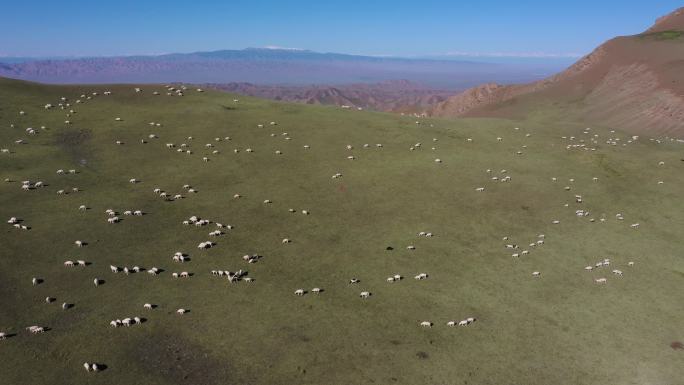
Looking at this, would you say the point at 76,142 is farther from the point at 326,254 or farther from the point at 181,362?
the point at 181,362

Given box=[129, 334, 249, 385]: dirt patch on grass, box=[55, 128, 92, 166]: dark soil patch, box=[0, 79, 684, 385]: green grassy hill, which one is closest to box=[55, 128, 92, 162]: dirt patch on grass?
box=[55, 128, 92, 166]: dark soil patch

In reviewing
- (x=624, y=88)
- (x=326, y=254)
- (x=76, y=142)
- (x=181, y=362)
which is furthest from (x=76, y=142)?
(x=624, y=88)

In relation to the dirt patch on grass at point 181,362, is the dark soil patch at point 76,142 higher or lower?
higher

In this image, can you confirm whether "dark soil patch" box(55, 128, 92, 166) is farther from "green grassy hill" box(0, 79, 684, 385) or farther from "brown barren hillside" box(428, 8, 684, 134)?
"brown barren hillside" box(428, 8, 684, 134)

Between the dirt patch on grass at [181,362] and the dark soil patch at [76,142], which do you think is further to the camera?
the dark soil patch at [76,142]

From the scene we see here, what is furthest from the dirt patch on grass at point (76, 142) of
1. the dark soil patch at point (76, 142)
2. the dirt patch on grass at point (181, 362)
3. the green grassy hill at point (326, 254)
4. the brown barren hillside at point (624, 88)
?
the brown barren hillside at point (624, 88)

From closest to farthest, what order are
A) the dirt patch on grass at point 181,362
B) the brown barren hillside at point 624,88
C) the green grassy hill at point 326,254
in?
the dirt patch on grass at point 181,362 < the green grassy hill at point 326,254 < the brown barren hillside at point 624,88

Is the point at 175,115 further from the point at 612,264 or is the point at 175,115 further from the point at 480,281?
the point at 612,264

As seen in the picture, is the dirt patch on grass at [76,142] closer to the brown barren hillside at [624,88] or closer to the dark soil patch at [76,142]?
the dark soil patch at [76,142]

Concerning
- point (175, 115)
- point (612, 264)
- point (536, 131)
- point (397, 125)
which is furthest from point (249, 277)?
point (536, 131)
